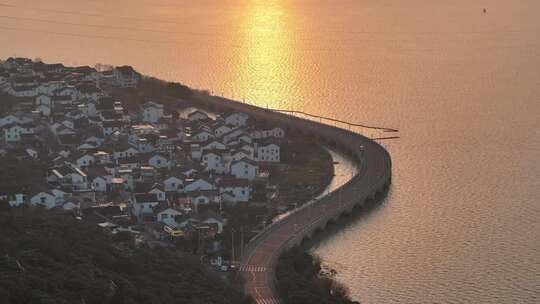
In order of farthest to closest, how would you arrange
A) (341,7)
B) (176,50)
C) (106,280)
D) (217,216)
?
(341,7), (176,50), (217,216), (106,280)

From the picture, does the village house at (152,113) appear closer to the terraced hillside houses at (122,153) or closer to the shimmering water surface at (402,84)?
the terraced hillside houses at (122,153)

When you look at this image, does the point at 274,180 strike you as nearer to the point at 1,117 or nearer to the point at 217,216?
the point at 217,216

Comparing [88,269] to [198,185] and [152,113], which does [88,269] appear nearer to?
[198,185]

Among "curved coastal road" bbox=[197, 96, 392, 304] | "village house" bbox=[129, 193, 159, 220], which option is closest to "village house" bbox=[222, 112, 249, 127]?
"curved coastal road" bbox=[197, 96, 392, 304]

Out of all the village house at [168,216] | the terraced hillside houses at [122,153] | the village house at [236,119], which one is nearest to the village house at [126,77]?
the terraced hillside houses at [122,153]

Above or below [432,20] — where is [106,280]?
below

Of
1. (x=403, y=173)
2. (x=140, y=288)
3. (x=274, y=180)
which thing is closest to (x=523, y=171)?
(x=403, y=173)

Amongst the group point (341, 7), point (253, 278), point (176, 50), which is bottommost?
point (253, 278)
